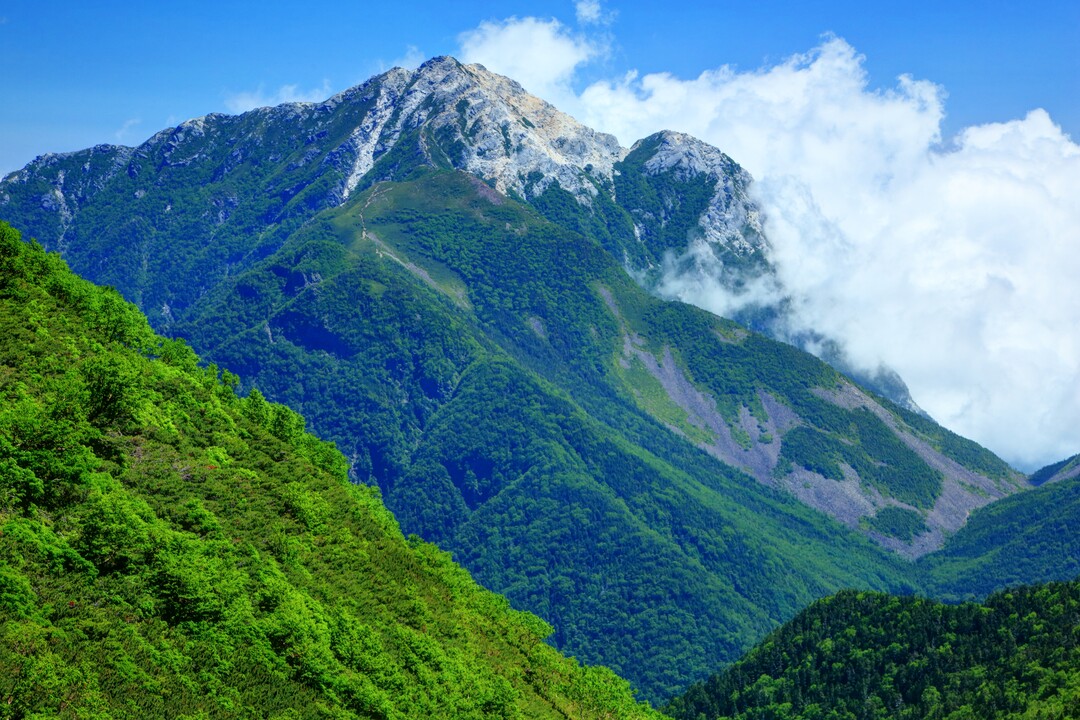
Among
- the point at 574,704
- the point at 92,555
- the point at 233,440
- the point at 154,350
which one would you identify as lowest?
the point at 574,704

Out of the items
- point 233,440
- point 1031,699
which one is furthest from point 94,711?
point 1031,699

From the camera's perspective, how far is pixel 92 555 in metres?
84.8

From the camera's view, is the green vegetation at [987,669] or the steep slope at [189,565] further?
the green vegetation at [987,669]

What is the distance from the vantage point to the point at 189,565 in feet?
294

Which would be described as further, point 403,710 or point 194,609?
point 403,710

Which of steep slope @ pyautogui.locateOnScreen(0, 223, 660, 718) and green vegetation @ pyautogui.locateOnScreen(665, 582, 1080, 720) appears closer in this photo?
steep slope @ pyautogui.locateOnScreen(0, 223, 660, 718)

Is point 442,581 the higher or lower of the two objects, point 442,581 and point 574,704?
the higher

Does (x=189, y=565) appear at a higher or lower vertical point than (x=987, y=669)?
lower

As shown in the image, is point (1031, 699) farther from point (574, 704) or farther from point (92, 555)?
point (92, 555)

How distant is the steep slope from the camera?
77.5 m

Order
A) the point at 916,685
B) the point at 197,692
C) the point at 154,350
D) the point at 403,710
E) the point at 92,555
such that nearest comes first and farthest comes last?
the point at 197,692
the point at 92,555
the point at 403,710
the point at 154,350
the point at 916,685

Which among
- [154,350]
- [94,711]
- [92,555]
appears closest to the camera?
[94,711]

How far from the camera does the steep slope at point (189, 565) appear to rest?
77.5 metres

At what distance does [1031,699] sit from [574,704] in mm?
83026
